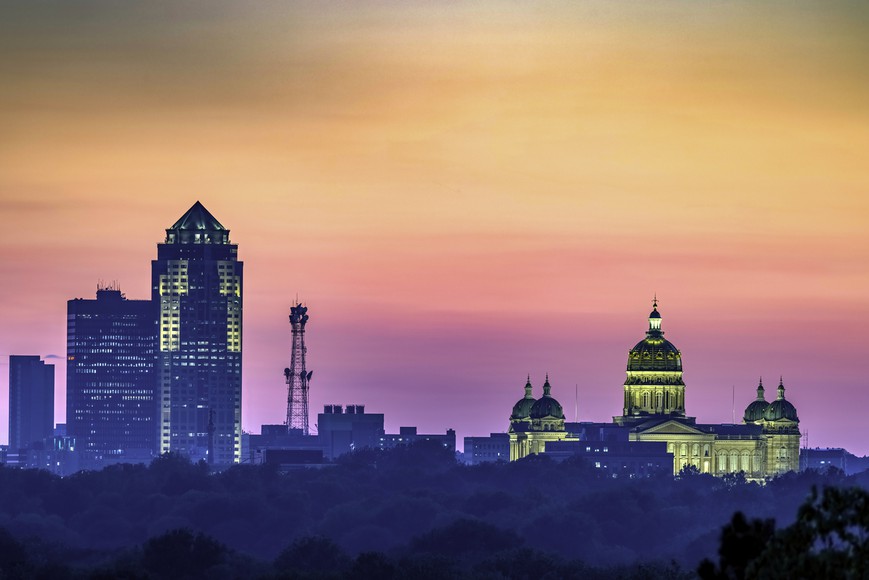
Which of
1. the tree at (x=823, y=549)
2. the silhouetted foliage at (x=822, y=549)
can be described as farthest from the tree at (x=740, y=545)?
the tree at (x=823, y=549)

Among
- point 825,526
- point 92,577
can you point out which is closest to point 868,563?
point 825,526

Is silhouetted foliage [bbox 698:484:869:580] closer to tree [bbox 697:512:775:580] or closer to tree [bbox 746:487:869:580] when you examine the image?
tree [bbox 746:487:869:580]

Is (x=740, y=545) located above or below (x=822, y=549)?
above

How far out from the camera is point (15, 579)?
193000 mm

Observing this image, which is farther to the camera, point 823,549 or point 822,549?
point 822,549

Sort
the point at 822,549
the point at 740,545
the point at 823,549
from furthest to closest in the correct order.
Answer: the point at 740,545, the point at 822,549, the point at 823,549

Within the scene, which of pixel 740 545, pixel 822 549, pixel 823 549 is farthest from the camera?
pixel 740 545

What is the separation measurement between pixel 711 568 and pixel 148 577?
11160 cm

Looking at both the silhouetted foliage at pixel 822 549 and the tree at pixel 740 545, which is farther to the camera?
the tree at pixel 740 545

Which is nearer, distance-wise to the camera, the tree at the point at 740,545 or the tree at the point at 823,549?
the tree at the point at 823,549

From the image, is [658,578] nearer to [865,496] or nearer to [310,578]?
[310,578]

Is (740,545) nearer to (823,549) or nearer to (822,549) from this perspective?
(822,549)

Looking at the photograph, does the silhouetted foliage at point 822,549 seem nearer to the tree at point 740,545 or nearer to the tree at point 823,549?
the tree at point 823,549

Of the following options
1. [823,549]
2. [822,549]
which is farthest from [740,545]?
[823,549]
